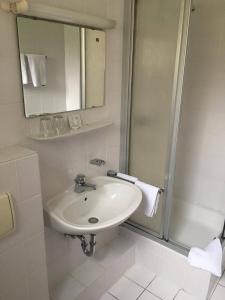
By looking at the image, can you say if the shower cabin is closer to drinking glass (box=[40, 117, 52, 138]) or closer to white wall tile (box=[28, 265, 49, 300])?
drinking glass (box=[40, 117, 52, 138])

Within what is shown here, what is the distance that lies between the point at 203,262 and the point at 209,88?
1377 millimetres

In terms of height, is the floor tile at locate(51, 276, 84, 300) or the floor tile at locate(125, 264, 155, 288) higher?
the floor tile at locate(51, 276, 84, 300)

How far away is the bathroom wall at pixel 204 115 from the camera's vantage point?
6.44ft

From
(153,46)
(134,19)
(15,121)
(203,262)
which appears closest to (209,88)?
(153,46)

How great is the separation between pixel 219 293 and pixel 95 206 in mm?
1095

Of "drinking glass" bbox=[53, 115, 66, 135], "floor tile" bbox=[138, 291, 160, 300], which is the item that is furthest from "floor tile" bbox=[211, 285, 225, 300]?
"drinking glass" bbox=[53, 115, 66, 135]

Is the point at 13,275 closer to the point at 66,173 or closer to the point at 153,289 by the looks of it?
the point at 66,173

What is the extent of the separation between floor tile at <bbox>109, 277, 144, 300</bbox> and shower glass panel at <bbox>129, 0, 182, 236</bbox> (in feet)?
1.38

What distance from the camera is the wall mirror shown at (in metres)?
1.17

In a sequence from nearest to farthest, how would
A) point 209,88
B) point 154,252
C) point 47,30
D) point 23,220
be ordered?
point 23,220 < point 47,30 < point 154,252 < point 209,88

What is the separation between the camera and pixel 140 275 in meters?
1.92

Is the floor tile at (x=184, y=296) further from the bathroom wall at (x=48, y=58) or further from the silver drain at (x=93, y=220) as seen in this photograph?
the bathroom wall at (x=48, y=58)

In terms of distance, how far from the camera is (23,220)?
3.58 ft

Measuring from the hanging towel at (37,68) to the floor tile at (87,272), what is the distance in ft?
4.24
